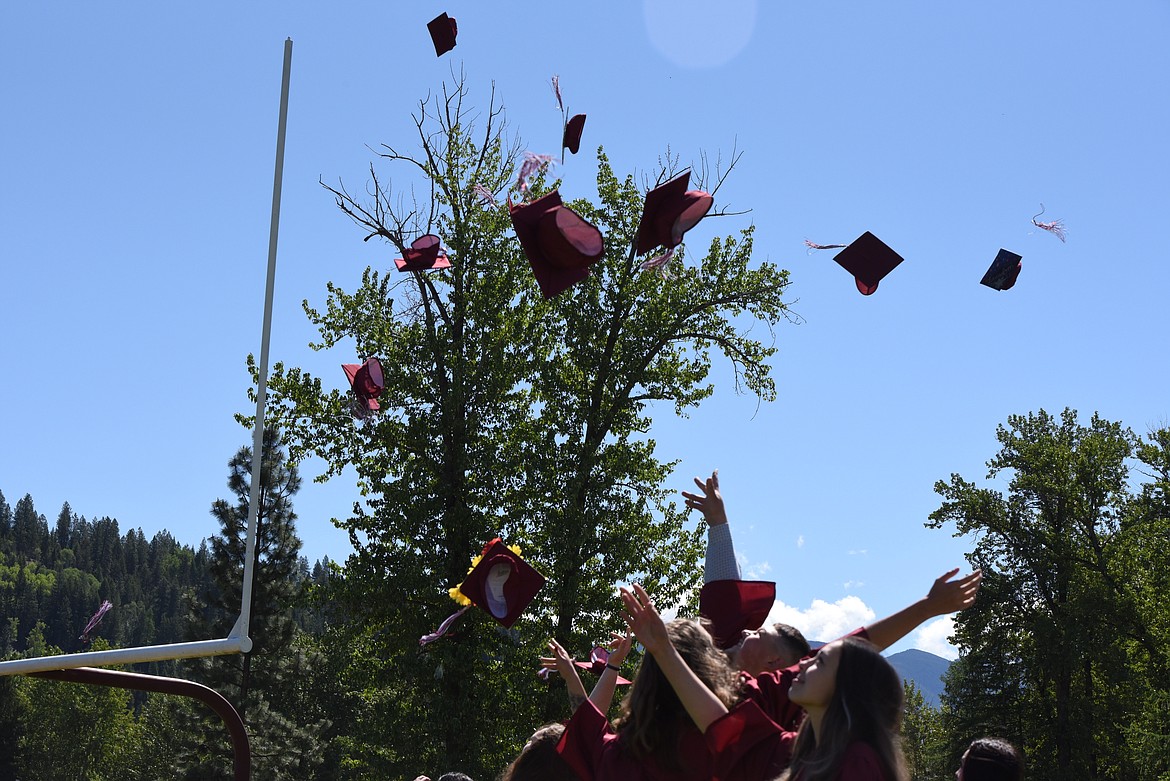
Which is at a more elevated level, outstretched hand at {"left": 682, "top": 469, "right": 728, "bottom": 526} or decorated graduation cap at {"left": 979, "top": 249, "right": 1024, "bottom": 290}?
decorated graduation cap at {"left": 979, "top": 249, "right": 1024, "bottom": 290}

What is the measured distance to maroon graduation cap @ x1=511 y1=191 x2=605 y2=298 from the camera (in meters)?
7.04

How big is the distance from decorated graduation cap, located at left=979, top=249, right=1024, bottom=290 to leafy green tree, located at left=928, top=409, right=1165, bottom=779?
69.5ft

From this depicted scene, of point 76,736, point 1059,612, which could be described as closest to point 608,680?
point 1059,612

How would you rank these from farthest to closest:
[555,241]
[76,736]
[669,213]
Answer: [76,736]
[669,213]
[555,241]

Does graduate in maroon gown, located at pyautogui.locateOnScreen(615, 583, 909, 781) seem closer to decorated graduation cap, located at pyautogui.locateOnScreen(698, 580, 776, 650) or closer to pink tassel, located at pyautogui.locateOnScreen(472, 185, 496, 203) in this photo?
decorated graduation cap, located at pyautogui.locateOnScreen(698, 580, 776, 650)

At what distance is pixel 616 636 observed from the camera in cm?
378

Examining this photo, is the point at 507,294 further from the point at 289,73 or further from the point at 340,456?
the point at 289,73

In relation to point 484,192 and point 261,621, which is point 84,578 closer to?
point 261,621

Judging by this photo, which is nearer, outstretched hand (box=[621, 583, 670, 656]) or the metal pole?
outstretched hand (box=[621, 583, 670, 656])

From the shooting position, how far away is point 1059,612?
29.0 m

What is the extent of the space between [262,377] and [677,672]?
2.22m

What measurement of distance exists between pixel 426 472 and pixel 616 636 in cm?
1598

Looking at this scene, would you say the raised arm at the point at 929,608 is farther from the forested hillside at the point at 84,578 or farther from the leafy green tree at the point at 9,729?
the forested hillside at the point at 84,578

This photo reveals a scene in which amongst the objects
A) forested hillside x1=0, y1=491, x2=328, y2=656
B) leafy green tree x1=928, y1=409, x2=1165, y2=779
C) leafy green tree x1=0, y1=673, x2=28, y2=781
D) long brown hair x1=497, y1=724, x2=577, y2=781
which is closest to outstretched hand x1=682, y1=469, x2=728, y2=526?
long brown hair x1=497, y1=724, x2=577, y2=781
